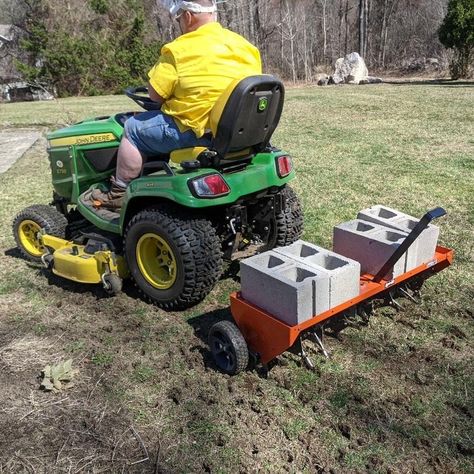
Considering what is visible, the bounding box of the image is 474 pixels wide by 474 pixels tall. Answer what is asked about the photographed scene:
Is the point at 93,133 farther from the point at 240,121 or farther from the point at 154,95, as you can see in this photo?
the point at 240,121

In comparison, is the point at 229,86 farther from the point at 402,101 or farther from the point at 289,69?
the point at 289,69

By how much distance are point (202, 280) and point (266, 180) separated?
691 millimetres

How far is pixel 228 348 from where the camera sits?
2584 millimetres

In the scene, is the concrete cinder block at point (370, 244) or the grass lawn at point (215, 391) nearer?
the grass lawn at point (215, 391)

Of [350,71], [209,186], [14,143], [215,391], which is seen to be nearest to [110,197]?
[209,186]

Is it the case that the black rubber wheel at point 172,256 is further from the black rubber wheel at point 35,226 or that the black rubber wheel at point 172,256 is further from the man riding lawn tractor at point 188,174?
the black rubber wheel at point 35,226

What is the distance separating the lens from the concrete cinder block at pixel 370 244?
2.81 metres

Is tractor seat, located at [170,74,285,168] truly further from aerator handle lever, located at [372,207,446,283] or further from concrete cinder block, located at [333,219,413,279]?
aerator handle lever, located at [372,207,446,283]

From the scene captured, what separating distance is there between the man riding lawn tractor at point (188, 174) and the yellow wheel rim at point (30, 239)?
53cm

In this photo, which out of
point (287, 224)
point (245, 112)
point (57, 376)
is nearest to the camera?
point (57, 376)

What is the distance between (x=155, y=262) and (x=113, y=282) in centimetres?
30

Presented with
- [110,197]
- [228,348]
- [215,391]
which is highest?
[110,197]

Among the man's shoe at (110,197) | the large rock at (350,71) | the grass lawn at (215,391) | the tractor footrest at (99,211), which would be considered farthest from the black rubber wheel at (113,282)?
the large rock at (350,71)

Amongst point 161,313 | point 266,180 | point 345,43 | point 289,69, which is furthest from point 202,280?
point 345,43
